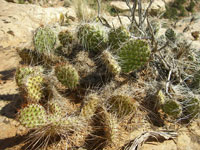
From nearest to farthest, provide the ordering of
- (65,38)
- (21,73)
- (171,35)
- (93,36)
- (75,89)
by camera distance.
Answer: (21,73), (75,89), (93,36), (65,38), (171,35)

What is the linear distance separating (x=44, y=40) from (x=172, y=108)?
5.43 feet

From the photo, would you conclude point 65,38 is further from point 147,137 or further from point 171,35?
point 171,35

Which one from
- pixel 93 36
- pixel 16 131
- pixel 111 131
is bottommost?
pixel 16 131

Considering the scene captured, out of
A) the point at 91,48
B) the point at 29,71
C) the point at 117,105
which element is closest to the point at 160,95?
the point at 117,105

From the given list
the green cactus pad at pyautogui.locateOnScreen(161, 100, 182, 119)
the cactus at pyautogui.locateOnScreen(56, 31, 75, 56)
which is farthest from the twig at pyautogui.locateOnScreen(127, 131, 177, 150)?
the cactus at pyautogui.locateOnScreen(56, 31, 75, 56)

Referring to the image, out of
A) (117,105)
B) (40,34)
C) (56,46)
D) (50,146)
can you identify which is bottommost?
(50,146)

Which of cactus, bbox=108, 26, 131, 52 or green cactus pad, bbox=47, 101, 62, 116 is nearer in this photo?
green cactus pad, bbox=47, 101, 62, 116

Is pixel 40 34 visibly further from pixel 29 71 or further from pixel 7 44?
pixel 7 44

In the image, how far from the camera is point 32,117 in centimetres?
126

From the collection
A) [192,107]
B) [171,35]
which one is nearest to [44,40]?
[192,107]

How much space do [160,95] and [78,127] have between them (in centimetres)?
91

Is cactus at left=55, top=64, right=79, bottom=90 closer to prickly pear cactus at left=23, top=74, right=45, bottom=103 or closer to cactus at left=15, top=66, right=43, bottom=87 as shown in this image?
prickly pear cactus at left=23, top=74, right=45, bottom=103

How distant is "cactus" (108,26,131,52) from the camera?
1.99m

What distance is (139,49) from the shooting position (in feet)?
5.81
